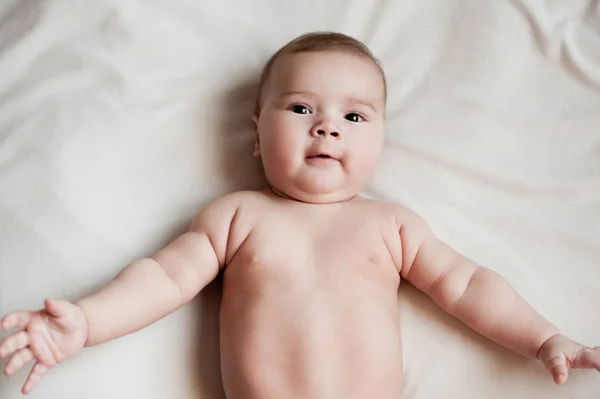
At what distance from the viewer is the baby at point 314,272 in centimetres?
99

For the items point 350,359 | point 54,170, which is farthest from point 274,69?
point 350,359

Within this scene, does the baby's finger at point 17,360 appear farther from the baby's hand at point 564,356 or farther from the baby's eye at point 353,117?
the baby's hand at point 564,356

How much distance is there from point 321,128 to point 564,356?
494mm

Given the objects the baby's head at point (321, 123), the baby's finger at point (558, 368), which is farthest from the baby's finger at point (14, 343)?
the baby's finger at point (558, 368)

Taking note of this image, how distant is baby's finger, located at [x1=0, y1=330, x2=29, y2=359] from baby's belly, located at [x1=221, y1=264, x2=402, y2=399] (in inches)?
11.7

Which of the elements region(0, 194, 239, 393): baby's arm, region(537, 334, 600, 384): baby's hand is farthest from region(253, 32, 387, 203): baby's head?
region(537, 334, 600, 384): baby's hand

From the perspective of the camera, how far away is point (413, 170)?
49.4 inches

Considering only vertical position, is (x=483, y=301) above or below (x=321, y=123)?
below

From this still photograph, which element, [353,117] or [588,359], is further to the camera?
[353,117]

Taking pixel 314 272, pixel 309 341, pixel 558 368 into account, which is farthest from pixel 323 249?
pixel 558 368

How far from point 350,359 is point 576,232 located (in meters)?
0.47

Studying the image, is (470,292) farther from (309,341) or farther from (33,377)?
(33,377)

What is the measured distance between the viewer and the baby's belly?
990 mm

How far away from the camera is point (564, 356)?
986 millimetres
